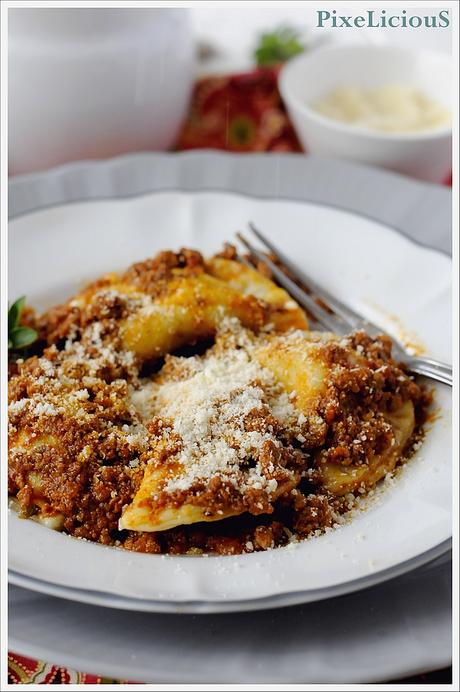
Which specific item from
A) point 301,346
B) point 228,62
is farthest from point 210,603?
point 228,62

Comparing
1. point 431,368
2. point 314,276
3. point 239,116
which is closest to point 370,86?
point 239,116

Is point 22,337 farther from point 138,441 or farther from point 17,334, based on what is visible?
point 138,441

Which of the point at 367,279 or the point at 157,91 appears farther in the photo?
the point at 157,91

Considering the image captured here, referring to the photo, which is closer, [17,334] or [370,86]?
[17,334]

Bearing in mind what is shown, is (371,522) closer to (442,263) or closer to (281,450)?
(281,450)

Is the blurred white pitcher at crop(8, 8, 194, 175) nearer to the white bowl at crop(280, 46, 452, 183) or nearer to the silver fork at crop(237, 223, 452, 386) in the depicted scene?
the white bowl at crop(280, 46, 452, 183)

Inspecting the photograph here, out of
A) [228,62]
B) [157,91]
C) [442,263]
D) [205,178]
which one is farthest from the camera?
[228,62]

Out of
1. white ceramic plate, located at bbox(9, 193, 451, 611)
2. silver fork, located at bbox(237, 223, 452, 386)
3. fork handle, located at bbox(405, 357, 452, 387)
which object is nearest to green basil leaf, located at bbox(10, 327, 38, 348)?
white ceramic plate, located at bbox(9, 193, 451, 611)
